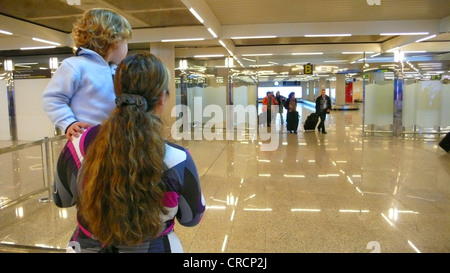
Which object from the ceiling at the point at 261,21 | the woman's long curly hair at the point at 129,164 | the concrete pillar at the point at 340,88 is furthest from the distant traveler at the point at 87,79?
the concrete pillar at the point at 340,88

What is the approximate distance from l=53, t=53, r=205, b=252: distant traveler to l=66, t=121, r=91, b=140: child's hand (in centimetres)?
4

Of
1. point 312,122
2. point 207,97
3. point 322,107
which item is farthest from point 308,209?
point 207,97

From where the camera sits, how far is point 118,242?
3.82 feet

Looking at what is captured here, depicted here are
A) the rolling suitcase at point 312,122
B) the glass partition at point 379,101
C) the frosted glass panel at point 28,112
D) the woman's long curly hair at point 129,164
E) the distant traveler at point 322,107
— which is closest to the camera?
the woman's long curly hair at point 129,164

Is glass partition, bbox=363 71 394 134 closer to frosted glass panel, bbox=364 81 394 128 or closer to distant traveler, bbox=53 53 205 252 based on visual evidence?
frosted glass panel, bbox=364 81 394 128

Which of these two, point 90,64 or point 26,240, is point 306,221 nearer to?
point 26,240

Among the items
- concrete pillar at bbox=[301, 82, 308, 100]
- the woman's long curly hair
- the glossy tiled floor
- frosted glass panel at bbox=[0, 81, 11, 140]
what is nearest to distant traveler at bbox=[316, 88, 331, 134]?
the glossy tiled floor

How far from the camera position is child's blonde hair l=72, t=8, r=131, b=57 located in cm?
142

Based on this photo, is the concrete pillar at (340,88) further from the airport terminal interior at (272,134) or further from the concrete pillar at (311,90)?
the concrete pillar at (311,90)

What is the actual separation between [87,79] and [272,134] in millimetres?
12209

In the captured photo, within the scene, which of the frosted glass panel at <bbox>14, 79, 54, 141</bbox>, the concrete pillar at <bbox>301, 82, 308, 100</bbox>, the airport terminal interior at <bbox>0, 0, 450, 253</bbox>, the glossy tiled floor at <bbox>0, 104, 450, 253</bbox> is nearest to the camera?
the glossy tiled floor at <bbox>0, 104, 450, 253</bbox>

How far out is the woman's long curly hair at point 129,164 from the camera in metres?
1.06

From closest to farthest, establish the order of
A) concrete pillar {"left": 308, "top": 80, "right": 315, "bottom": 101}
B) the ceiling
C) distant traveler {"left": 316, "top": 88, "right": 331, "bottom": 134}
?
the ceiling
distant traveler {"left": 316, "top": 88, "right": 331, "bottom": 134}
concrete pillar {"left": 308, "top": 80, "right": 315, "bottom": 101}

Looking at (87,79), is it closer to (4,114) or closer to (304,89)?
(4,114)
